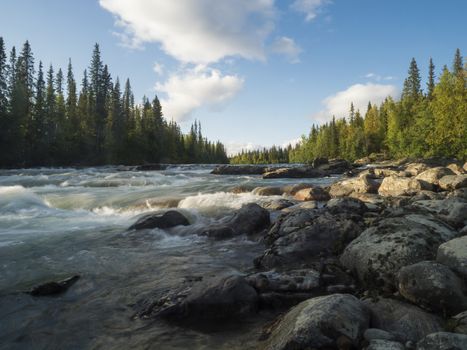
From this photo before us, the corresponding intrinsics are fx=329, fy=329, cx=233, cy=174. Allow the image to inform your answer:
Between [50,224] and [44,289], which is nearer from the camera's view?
[44,289]

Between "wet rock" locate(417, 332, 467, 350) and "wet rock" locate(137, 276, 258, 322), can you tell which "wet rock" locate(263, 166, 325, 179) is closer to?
"wet rock" locate(137, 276, 258, 322)

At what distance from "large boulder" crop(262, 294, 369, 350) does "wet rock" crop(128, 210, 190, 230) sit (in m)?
8.02

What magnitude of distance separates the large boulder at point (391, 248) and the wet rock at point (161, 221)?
6.84 meters

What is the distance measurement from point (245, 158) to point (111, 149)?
119 m

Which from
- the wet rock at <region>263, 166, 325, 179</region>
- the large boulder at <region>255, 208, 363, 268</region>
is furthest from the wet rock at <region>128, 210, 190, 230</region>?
the wet rock at <region>263, 166, 325, 179</region>

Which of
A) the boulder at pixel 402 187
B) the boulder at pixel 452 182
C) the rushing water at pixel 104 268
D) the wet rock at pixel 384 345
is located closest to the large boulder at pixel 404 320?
the wet rock at pixel 384 345

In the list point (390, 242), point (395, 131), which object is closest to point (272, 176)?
point (390, 242)

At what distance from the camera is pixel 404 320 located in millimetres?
4242

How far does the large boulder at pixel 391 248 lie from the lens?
565 centimetres

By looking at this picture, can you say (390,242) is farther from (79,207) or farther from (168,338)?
(79,207)

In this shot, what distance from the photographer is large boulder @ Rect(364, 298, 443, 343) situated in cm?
403

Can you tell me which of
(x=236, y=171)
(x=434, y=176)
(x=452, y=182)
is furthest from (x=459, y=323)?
(x=236, y=171)

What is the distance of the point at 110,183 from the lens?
2550 centimetres

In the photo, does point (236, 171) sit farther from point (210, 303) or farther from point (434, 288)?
point (434, 288)
